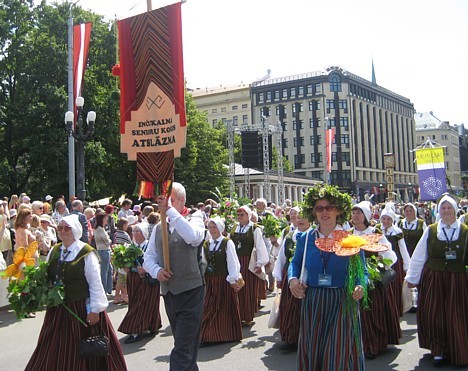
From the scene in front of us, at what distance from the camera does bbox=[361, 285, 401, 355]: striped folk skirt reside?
6.76 metres

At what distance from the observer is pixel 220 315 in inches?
309

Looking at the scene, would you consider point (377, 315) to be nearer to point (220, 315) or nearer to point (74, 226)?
point (220, 315)

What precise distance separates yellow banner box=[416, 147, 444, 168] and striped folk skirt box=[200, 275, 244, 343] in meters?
12.7

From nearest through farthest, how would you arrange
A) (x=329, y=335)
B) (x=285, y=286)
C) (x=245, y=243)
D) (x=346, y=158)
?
(x=329, y=335), (x=285, y=286), (x=245, y=243), (x=346, y=158)

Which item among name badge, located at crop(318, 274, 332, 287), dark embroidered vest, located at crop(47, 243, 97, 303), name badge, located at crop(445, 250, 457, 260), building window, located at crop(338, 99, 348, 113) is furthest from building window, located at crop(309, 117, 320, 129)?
name badge, located at crop(318, 274, 332, 287)

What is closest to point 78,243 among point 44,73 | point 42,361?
point 42,361

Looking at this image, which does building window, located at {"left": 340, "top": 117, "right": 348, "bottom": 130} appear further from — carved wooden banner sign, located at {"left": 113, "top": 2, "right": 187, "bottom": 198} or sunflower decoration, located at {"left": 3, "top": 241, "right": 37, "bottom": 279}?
carved wooden banner sign, located at {"left": 113, "top": 2, "right": 187, "bottom": 198}

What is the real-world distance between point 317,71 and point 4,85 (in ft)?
198

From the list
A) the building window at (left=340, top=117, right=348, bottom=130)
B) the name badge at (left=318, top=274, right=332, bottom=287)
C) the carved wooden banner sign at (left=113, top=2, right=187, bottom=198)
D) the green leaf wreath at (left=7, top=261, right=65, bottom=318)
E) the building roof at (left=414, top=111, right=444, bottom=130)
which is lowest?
the green leaf wreath at (left=7, top=261, right=65, bottom=318)

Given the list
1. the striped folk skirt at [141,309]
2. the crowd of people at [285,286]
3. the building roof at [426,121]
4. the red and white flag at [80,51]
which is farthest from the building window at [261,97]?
the striped folk skirt at [141,309]

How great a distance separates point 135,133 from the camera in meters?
5.45

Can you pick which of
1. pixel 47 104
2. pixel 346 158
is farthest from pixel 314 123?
pixel 47 104

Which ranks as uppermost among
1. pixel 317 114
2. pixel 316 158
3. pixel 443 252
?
pixel 317 114

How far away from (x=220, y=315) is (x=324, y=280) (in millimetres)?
3706
